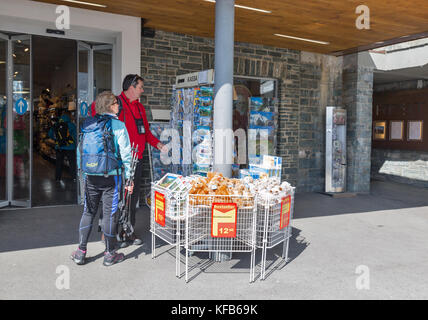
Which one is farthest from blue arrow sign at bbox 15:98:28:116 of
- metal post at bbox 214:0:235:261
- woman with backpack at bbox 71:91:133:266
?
metal post at bbox 214:0:235:261

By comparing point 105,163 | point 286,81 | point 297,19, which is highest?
point 297,19

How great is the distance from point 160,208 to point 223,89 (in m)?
1.50

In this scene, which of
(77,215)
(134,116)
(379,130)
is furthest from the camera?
(379,130)

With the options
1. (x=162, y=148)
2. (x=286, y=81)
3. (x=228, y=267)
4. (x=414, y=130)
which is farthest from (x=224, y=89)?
(x=414, y=130)

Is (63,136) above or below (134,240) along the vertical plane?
above

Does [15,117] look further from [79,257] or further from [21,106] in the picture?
[79,257]

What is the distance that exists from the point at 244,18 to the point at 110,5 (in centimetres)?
198

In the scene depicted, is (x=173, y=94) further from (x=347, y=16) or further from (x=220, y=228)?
(x=220, y=228)

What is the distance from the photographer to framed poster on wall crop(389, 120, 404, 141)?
11.3 meters

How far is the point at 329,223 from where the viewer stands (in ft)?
19.3

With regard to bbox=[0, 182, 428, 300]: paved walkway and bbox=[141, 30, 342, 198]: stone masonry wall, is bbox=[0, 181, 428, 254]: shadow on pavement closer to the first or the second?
bbox=[0, 182, 428, 300]: paved walkway

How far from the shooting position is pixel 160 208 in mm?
3674

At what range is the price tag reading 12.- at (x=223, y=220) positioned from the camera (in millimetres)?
3389
